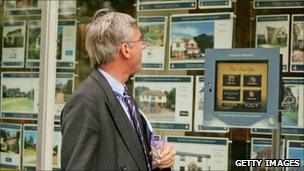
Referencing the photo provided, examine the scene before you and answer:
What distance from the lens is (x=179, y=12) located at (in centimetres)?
465

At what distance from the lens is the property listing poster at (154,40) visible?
4.70m

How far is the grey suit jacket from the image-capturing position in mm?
2529

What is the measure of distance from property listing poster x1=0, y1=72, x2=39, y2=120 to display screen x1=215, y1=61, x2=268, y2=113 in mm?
2025

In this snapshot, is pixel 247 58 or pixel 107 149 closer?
pixel 107 149

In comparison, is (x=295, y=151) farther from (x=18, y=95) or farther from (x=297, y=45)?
(x=18, y=95)

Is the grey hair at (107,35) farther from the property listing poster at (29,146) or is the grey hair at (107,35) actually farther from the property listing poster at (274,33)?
the property listing poster at (29,146)

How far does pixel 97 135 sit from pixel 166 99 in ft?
7.17

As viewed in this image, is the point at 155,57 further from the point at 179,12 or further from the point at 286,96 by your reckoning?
the point at 286,96

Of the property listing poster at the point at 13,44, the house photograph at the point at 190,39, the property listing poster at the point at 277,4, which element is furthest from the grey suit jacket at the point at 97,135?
A: the property listing poster at the point at 13,44

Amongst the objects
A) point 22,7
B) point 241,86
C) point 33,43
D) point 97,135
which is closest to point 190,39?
point 241,86

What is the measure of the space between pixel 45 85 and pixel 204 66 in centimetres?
162

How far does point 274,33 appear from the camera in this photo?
172 inches

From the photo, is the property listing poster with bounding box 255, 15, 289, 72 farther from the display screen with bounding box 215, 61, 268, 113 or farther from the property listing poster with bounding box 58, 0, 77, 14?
the property listing poster with bounding box 58, 0, 77, 14

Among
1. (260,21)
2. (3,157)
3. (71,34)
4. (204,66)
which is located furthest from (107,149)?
(3,157)
